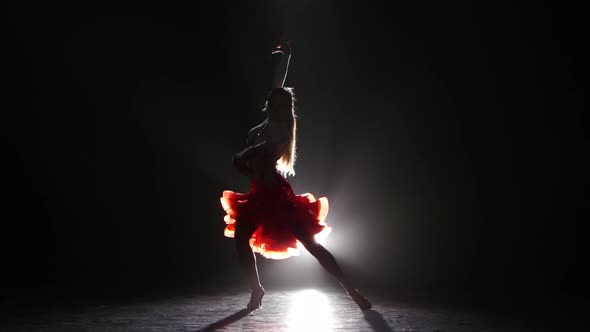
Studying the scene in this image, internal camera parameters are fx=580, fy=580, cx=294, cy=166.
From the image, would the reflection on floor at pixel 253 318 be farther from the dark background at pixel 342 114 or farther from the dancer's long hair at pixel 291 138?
the dark background at pixel 342 114

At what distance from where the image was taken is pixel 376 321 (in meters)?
2.27

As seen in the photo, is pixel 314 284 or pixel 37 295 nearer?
Answer: pixel 37 295

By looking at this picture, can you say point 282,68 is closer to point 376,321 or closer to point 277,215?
point 277,215

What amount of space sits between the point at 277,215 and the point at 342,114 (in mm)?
2549

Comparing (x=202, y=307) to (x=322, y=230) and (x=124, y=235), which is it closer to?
(x=322, y=230)

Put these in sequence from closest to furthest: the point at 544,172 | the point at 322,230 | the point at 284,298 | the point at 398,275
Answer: the point at 322,230, the point at 284,298, the point at 398,275, the point at 544,172

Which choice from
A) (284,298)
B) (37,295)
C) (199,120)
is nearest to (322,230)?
(284,298)

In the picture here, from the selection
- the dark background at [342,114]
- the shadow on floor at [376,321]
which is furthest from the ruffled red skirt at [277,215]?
the dark background at [342,114]

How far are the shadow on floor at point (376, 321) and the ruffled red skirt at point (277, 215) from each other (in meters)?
0.42

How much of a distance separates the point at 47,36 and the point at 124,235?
6.16 ft

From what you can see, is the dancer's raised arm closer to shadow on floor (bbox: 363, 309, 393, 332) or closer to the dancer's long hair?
the dancer's long hair

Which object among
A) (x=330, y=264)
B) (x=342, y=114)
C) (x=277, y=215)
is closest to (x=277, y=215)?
(x=277, y=215)

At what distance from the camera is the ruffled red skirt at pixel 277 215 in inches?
101

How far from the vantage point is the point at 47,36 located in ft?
16.5
